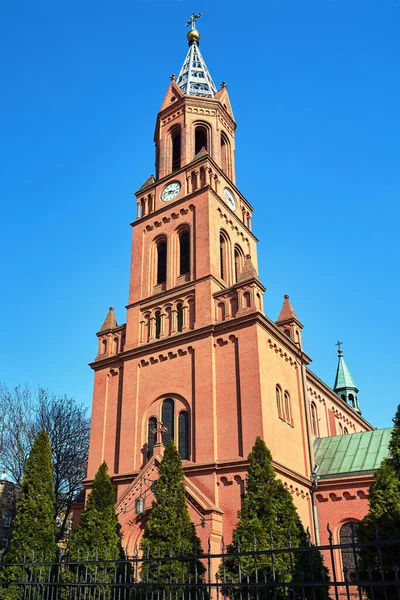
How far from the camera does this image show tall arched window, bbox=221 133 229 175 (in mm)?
35500

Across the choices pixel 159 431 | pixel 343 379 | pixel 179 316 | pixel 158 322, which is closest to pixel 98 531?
pixel 159 431

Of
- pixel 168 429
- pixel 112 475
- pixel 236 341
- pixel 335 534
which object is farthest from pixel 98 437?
pixel 335 534

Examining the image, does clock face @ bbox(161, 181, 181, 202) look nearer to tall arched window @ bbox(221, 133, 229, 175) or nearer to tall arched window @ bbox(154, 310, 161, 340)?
tall arched window @ bbox(221, 133, 229, 175)

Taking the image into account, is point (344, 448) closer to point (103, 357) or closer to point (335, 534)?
point (335, 534)

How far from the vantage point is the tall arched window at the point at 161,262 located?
1200 inches

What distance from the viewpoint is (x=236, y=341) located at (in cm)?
2483

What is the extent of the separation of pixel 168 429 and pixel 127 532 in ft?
15.7

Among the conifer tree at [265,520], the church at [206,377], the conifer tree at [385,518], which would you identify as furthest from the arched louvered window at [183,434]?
the conifer tree at [385,518]

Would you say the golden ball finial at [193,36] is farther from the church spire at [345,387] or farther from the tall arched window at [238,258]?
the church spire at [345,387]

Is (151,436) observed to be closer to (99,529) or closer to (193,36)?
(99,529)

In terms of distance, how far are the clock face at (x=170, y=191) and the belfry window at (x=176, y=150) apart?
7.25ft

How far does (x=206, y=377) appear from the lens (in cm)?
2473

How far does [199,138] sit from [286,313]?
1380cm

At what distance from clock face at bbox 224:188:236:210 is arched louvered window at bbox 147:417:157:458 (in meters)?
13.8
